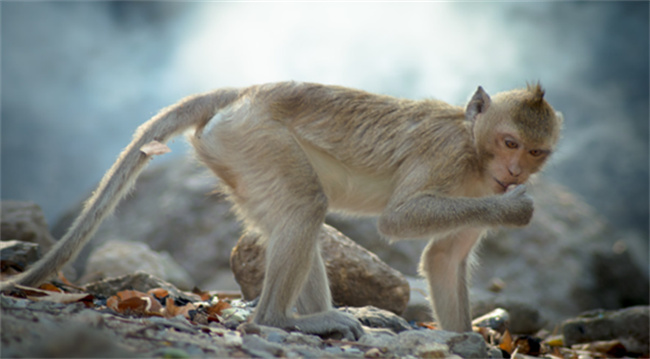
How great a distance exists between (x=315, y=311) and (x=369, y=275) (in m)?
0.84

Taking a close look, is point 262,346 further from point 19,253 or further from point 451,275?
point 19,253

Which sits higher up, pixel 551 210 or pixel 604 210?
pixel 604 210

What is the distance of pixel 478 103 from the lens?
4.48 m

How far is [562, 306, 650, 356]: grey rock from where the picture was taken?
17.8 ft

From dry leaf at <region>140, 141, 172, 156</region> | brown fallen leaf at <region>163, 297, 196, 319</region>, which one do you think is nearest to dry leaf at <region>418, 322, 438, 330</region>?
brown fallen leaf at <region>163, 297, 196, 319</region>

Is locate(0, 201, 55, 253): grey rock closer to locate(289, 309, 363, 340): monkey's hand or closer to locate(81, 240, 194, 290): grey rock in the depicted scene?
locate(81, 240, 194, 290): grey rock

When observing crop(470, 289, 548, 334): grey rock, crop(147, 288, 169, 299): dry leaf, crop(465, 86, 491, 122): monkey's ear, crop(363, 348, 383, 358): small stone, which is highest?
crop(465, 86, 491, 122): monkey's ear

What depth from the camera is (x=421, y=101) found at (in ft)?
15.9

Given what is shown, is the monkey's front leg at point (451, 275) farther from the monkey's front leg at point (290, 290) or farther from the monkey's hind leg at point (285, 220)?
the monkey's front leg at point (290, 290)

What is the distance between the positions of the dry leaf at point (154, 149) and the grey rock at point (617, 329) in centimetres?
432

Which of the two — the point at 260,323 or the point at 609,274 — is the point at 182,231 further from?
the point at 609,274

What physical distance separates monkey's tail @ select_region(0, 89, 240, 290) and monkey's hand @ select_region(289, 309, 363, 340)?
4.75ft

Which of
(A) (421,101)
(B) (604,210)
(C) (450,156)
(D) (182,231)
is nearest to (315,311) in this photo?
(C) (450,156)

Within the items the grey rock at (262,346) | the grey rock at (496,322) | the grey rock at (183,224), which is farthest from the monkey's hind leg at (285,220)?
the grey rock at (183,224)
